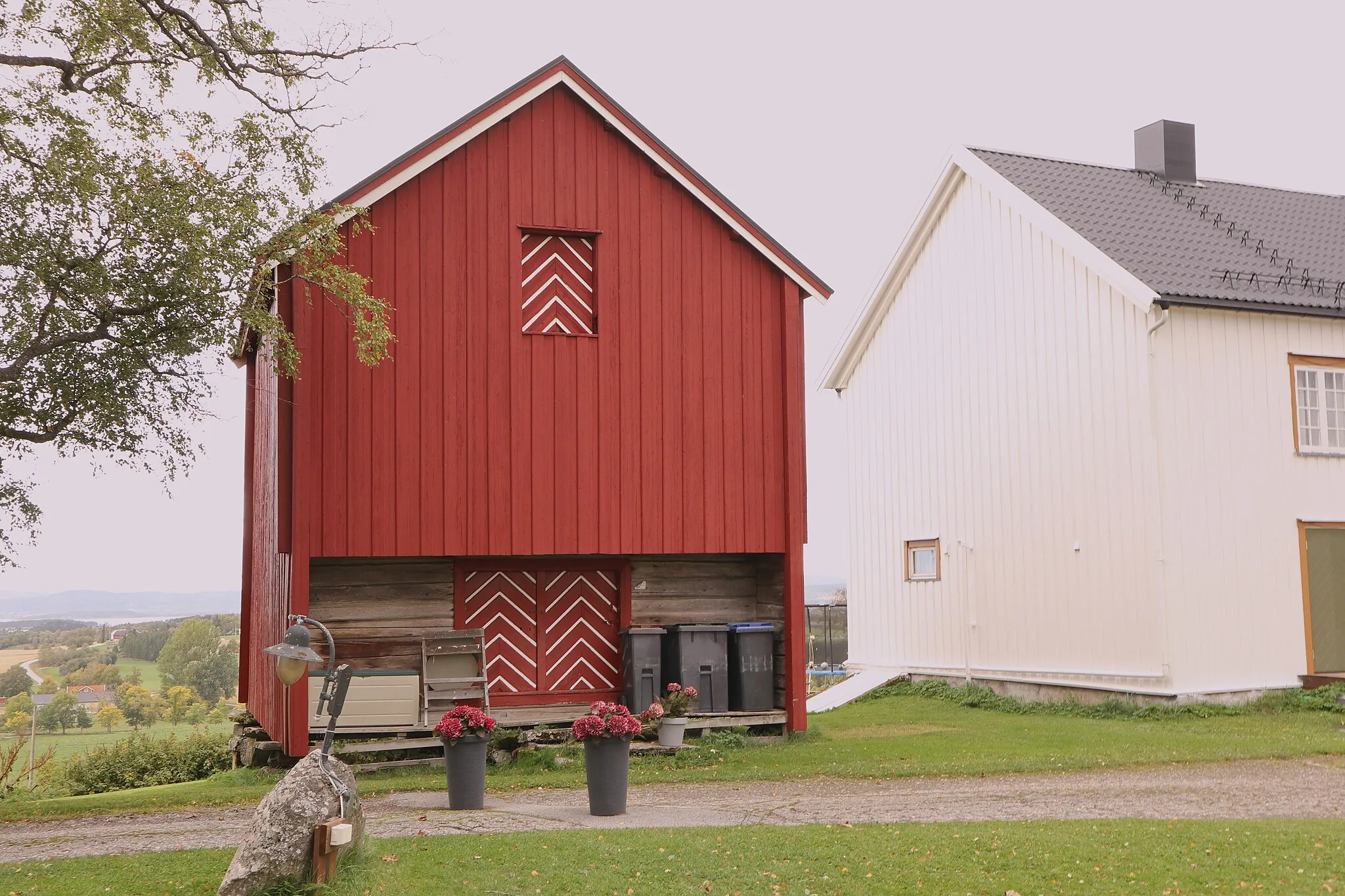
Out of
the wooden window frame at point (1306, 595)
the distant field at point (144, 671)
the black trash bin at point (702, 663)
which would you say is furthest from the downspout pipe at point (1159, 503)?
the distant field at point (144, 671)

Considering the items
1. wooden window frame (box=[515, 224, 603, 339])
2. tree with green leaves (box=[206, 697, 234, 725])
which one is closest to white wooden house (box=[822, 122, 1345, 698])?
wooden window frame (box=[515, 224, 603, 339])

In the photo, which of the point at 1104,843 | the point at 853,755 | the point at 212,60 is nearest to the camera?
the point at 1104,843

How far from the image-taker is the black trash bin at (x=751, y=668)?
15.9m

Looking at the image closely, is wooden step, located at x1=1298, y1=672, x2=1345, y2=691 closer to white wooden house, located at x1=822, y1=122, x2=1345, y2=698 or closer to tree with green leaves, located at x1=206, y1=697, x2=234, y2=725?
white wooden house, located at x1=822, y1=122, x2=1345, y2=698

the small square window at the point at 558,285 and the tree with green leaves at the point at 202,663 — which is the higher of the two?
the small square window at the point at 558,285

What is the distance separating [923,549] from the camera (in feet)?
74.4

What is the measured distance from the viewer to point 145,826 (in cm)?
1114

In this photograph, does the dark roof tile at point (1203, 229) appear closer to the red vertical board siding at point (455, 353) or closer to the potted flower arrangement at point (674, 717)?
the potted flower arrangement at point (674, 717)

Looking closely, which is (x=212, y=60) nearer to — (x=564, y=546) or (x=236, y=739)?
(x=564, y=546)

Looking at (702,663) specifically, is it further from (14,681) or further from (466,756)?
(14,681)

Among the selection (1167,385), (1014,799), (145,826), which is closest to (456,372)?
(145,826)

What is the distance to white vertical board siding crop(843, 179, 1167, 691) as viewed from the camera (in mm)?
18234

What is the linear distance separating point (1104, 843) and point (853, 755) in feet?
18.9

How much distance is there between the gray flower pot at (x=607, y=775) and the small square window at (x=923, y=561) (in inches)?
478
